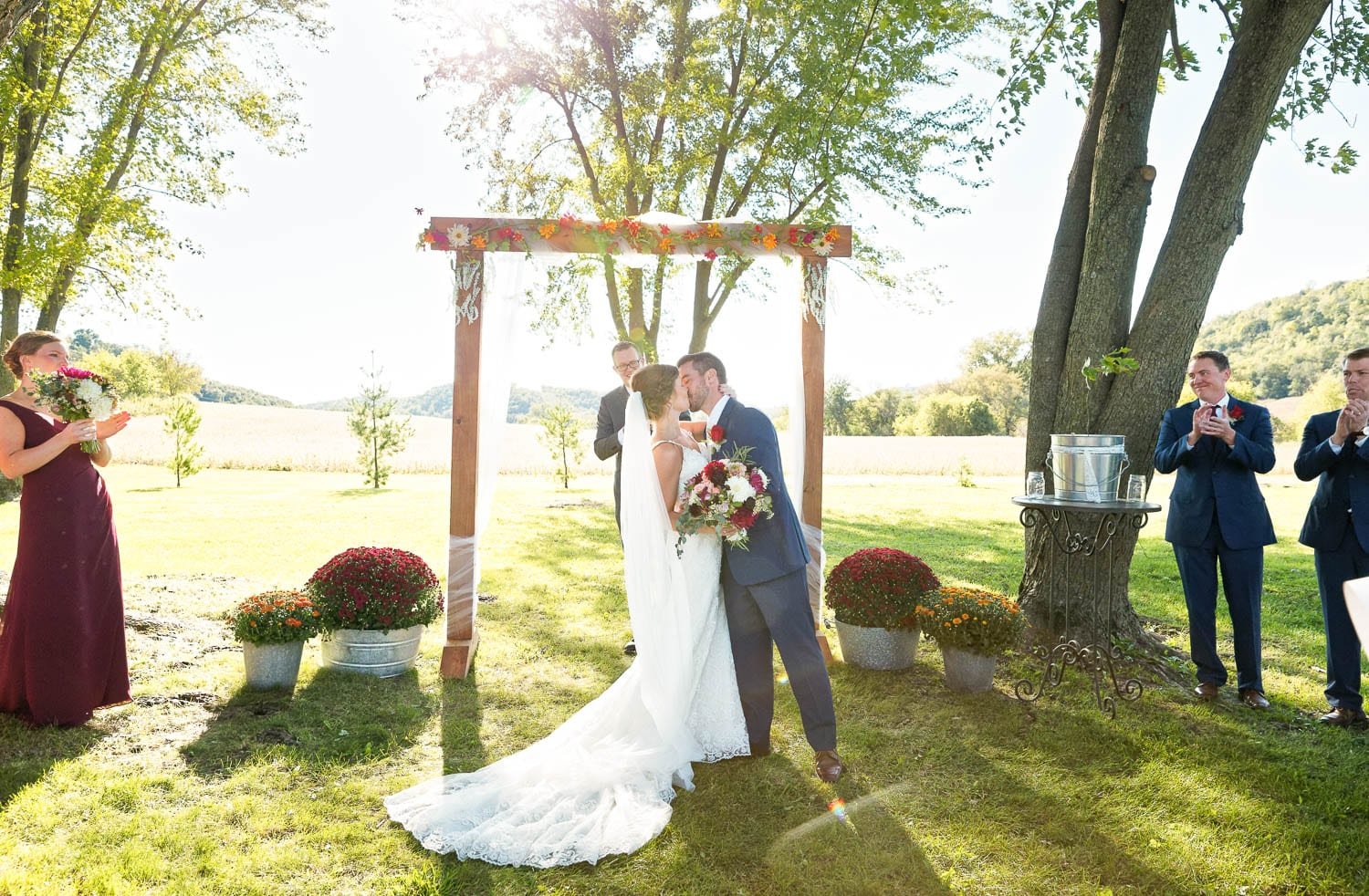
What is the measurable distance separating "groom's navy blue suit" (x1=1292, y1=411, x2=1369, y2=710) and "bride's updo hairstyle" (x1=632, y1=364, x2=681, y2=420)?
375 centimetres

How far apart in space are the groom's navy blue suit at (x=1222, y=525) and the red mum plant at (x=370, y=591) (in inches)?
200

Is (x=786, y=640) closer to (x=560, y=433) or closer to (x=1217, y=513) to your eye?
(x=1217, y=513)

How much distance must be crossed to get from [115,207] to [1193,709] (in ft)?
42.9

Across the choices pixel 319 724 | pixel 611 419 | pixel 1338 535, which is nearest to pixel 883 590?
pixel 611 419

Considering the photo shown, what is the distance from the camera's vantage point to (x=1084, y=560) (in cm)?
605

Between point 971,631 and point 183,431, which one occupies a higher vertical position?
point 183,431

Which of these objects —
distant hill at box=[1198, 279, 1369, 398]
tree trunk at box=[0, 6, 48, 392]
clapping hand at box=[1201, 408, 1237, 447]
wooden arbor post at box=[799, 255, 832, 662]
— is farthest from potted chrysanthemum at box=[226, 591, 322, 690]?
distant hill at box=[1198, 279, 1369, 398]

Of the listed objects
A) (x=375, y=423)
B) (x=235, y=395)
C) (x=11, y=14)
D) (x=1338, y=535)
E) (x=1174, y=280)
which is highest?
(x=235, y=395)

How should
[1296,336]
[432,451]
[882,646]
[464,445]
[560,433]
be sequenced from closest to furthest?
[882,646]
[464,445]
[560,433]
[432,451]
[1296,336]

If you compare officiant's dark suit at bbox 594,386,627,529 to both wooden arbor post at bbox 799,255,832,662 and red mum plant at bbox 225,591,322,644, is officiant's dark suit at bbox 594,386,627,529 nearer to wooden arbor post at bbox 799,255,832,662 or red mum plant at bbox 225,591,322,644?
wooden arbor post at bbox 799,255,832,662

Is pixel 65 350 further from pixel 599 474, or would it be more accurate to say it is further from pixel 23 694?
pixel 599 474

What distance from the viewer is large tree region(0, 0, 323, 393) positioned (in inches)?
407

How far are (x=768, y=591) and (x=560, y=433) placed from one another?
1815cm

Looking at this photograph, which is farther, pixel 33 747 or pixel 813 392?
pixel 813 392
